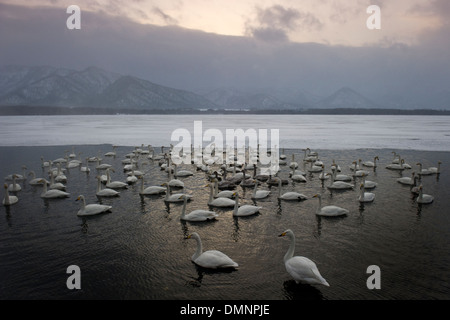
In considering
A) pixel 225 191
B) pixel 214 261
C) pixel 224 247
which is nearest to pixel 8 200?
pixel 225 191

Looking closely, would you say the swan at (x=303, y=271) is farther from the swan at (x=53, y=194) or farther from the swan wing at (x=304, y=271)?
the swan at (x=53, y=194)

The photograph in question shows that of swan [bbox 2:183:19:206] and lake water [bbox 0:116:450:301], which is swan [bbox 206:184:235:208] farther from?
swan [bbox 2:183:19:206]

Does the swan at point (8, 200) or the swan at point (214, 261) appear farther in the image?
the swan at point (8, 200)

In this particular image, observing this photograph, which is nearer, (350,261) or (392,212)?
(350,261)

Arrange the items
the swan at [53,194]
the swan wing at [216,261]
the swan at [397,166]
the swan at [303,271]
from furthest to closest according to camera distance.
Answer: the swan at [397,166] → the swan at [53,194] → the swan wing at [216,261] → the swan at [303,271]

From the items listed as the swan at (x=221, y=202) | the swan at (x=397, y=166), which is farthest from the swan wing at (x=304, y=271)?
the swan at (x=397, y=166)

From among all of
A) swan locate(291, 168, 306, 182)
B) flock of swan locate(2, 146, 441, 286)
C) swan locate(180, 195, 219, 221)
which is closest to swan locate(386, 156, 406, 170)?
flock of swan locate(2, 146, 441, 286)

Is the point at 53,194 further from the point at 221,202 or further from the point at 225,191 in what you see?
the point at 225,191

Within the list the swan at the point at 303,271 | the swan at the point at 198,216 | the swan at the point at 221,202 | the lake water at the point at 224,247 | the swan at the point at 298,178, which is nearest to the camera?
the swan at the point at 303,271

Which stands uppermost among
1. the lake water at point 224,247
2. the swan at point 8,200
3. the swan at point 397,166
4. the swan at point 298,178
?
the swan at point 397,166

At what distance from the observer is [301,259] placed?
8773 mm
